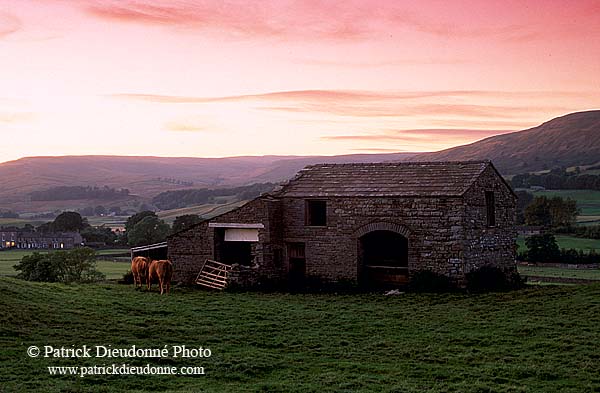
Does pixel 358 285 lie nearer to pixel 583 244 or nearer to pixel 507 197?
pixel 507 197

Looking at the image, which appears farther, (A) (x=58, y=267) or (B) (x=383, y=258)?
(A) (x=58, y=267)

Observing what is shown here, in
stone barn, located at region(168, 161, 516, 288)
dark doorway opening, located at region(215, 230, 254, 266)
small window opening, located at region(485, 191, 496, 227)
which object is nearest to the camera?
stone barn, located at region(168, 161, 516, 288)

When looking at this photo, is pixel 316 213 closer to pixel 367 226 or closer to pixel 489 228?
pixel 367 226

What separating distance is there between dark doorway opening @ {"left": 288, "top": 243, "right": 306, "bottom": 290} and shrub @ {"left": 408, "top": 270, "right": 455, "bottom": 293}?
520 centimetres

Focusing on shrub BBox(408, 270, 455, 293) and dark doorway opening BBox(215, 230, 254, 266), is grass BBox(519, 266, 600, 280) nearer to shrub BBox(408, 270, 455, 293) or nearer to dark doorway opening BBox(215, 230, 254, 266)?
shrub BBox(408, 270, 455, 293)

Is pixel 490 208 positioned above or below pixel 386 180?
below

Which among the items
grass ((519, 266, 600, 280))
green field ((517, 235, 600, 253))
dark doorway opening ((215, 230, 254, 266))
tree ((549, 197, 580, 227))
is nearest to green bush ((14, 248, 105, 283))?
dark doorway opening ((215, 230, 254, 266))

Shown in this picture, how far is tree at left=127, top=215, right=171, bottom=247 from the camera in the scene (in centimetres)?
7525

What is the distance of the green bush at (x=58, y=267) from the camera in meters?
43.0

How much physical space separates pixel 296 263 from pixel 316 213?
2.42m

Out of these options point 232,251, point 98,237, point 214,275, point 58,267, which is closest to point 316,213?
point 232,251

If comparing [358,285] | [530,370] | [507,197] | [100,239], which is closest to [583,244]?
[507,197]

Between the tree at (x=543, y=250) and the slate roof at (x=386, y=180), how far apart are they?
3218 centimetres

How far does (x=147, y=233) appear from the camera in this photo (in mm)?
76188
